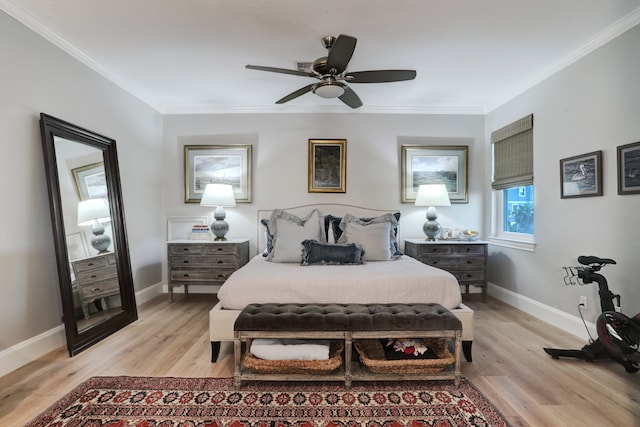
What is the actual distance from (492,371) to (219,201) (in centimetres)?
323

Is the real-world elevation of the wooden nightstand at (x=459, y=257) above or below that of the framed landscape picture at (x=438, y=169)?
below

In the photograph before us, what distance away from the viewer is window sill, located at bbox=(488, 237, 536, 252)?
330 centimetres

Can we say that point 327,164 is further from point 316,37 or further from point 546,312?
point 546,312

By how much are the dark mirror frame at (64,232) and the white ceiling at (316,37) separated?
0.75 meters

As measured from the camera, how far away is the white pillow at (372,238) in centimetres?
314

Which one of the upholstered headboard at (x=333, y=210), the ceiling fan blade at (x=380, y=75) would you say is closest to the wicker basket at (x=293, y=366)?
the ceiling fan blade at (x=380, y=75)

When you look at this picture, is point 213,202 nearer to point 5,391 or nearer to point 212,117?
point 212,117

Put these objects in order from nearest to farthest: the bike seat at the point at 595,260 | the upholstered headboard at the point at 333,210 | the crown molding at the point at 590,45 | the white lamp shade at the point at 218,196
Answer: the bike seat at the point at 595,260, the crown molding at the point at 590,45, the white lamp shade at the point at 218,196, the upholstered headboard at the point at 333,210

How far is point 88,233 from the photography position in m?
2.73

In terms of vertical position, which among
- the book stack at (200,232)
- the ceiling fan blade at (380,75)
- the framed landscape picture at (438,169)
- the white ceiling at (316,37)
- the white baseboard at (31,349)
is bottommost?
the white baseboard at (31,349)

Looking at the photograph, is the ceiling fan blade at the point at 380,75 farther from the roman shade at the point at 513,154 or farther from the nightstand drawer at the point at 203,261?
the nightstand drawer at the point at 203,261

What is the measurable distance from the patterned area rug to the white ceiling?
259 cm

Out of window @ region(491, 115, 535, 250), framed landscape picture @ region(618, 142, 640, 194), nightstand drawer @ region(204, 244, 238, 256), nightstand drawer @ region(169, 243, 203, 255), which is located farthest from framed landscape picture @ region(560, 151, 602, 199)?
nightstand drawer @ region(169, 243, 203, 255)

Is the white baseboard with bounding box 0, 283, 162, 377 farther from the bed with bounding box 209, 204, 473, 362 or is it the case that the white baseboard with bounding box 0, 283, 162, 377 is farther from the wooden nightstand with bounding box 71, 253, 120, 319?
the bed with bounding box 209, 204, 473, 362
